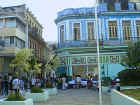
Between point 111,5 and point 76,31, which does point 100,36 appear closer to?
point 76,31

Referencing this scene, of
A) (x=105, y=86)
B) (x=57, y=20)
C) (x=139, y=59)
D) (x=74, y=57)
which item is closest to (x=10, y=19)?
(x=57, y=20)

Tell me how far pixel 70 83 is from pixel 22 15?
45.6ft

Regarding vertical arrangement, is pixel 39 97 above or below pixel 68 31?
below

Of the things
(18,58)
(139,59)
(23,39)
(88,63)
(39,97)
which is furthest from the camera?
(23,39)

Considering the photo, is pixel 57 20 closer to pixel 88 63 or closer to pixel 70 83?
pixel 88 63

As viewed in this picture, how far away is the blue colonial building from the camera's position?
86.7 ft

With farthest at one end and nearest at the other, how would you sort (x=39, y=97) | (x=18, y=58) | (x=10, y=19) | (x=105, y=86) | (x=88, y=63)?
1. (x=10, y=19)
2. (x=88, y=63)
3. (x=18, y=58)
4. (x=105, y=86)
5. (x=39, y=97)

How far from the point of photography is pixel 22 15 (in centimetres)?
3231

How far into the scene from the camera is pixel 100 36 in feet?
89.1

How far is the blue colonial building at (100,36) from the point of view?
2644 centimetres

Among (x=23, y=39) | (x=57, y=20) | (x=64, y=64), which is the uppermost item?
(x=57, y=20)

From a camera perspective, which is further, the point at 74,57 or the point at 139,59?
the point at 74,57

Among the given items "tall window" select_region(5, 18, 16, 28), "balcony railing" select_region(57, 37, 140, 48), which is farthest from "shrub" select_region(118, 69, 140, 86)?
"tall window" select_region(5, 18, 16, 28)

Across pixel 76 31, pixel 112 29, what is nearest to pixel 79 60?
pixel 76 31
